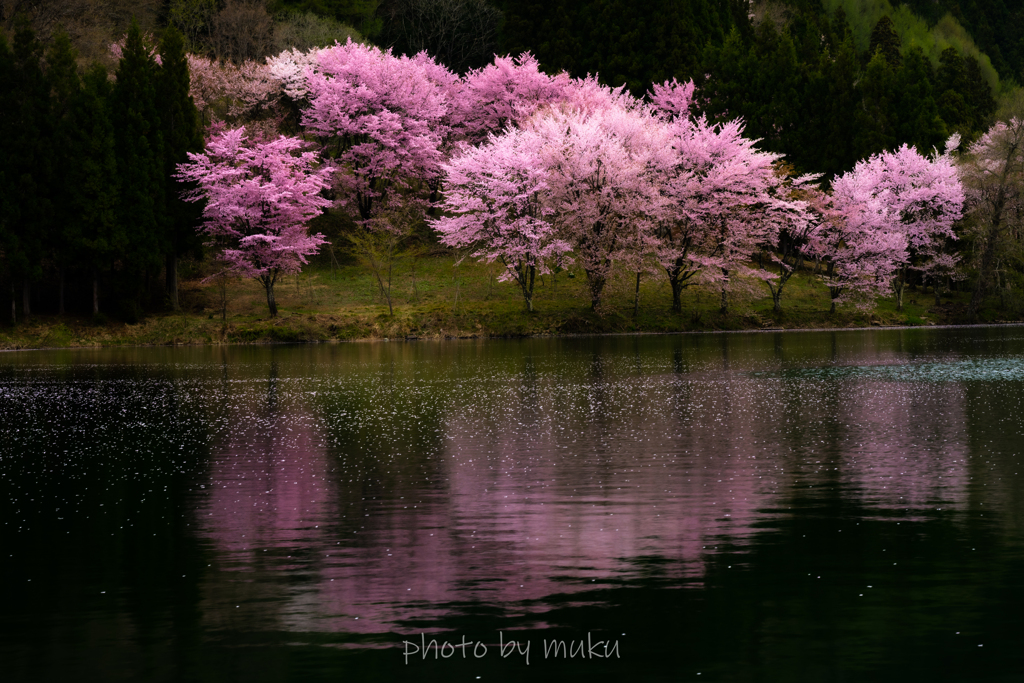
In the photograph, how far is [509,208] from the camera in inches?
2281

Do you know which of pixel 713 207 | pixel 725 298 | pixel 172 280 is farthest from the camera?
pixel 725 298

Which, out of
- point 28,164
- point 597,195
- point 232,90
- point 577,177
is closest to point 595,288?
point 597,195

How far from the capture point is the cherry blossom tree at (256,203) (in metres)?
55.8

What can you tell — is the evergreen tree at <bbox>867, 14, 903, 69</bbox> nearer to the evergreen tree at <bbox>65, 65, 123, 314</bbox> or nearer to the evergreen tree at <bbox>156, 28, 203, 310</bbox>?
the evergreen tree at <bbox>156, 28, 203, 310</bbox>

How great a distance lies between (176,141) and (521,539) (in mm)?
53440

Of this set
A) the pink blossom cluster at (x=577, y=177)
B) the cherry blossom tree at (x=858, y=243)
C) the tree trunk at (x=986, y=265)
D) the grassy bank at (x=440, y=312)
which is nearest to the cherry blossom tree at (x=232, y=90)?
the pink blossom cluster at (x=577, y=177)

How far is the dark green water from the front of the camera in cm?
730

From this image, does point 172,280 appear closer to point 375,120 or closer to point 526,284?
point 375,120

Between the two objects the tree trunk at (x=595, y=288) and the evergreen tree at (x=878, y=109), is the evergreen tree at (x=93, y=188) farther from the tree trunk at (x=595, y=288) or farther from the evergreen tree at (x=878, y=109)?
the evergreen tree at (x=878, y=109)

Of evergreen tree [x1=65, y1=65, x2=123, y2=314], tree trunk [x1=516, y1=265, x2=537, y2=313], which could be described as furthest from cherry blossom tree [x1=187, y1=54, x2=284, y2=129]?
tree trunk [x1=516, y1=265, x2=537, y2=313]

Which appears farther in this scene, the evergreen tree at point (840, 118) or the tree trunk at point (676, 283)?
the evergreen tree at point (840, 118)

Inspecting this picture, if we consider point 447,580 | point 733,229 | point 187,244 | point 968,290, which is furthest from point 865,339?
point 447,580

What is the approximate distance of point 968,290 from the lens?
71.4 metres

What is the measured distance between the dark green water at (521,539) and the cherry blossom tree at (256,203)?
1276 inches
